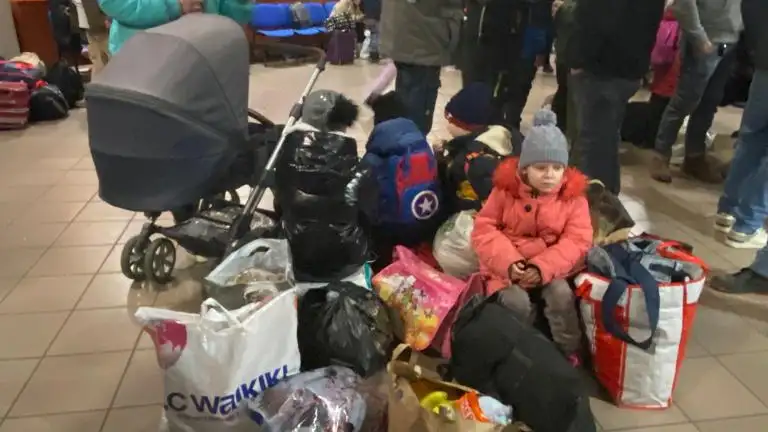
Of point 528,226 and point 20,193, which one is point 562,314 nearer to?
point 528,226

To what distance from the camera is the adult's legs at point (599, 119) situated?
10.6 feet

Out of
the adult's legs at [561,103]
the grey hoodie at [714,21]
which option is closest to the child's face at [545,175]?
the grey hoodie at [714,21]

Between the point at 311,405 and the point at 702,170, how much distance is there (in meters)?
3.38

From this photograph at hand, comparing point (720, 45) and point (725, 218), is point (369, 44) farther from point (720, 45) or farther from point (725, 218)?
point (725, 218)

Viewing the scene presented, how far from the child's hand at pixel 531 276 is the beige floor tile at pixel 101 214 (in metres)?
2.35

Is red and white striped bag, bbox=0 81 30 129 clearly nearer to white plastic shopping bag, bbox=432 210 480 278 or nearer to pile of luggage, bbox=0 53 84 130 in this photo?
pile of luggage, bbox=0 53 84 130

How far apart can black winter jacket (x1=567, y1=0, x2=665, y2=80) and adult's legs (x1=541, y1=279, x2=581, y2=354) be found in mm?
1233

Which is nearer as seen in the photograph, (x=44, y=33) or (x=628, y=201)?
(x=628, y=201)

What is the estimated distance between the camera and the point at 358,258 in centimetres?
267

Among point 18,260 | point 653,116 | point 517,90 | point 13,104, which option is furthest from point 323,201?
point 13,104

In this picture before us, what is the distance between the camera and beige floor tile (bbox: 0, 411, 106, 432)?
7.30 ft

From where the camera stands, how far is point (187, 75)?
2482 mm

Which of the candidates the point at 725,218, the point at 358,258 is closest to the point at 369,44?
the point at 725,218

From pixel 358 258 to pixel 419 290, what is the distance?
0.85 ft
